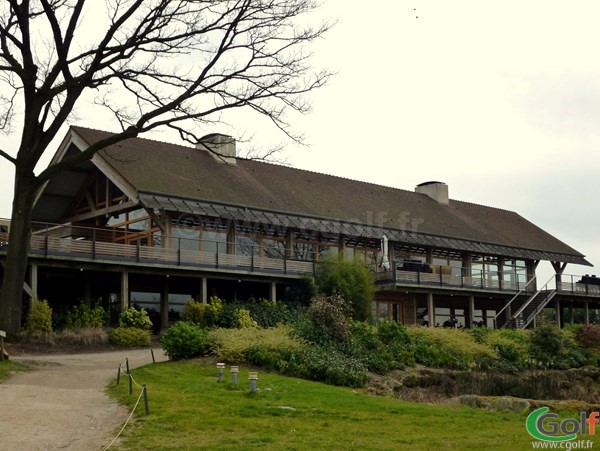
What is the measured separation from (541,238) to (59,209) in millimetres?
29549

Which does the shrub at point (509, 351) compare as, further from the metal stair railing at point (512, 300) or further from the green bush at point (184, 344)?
the green bush at point (184, 344)

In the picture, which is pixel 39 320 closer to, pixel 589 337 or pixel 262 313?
pixel 262 313

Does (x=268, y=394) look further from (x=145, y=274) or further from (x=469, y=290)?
(x=469, y=290)

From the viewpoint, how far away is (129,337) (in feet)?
82.3

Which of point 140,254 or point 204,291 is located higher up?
point 140,254

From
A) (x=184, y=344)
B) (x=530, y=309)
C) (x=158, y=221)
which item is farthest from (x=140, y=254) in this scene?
(x=530, y=309)

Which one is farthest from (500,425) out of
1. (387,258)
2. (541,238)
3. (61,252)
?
(541,238)

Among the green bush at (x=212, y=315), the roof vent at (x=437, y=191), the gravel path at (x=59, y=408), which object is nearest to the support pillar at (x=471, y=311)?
the roof vent at (x=437, y=191)

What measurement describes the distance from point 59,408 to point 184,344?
23.5ft

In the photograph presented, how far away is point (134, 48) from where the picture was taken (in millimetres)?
22062

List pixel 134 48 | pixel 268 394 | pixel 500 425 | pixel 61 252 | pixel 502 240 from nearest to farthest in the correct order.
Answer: pixel 500 425, pixel 268 394, pixel 134 48, pixel 61 252, pixel 502 240

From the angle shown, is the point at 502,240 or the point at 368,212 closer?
the point at 368,212

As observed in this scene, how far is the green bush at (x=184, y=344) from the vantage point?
20.4m

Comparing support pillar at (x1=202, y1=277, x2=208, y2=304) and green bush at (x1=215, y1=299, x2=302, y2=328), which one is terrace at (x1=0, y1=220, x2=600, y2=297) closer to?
support pillar at (x1=202, y1=277, x2=208, y2=304)
